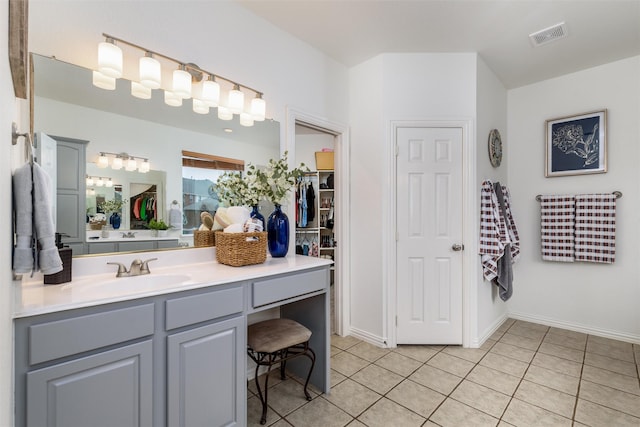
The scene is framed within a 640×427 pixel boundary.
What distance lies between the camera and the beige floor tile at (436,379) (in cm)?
204

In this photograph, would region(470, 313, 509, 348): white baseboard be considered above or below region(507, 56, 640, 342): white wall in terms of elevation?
below

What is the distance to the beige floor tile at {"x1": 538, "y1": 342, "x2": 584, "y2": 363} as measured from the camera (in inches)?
96.6

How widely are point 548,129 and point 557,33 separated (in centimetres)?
109

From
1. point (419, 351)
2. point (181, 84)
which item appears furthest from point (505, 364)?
point (181, 84)

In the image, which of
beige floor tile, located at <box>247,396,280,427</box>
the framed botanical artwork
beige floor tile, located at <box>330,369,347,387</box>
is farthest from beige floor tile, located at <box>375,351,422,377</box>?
the framed botanical artwork

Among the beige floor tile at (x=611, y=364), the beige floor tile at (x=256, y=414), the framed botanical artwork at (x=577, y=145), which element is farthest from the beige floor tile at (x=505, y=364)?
the framed botanical artwork at (x=577, y=145)

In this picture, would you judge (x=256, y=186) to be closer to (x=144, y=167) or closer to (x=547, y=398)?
(x=144, y=167)

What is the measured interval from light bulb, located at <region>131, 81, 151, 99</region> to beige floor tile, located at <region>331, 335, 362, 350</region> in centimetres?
244

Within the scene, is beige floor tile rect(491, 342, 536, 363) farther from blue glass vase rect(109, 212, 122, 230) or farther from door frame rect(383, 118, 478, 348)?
blue glass vase rect(109, 212, 122, 230)

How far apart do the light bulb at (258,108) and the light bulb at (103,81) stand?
0.81 metres

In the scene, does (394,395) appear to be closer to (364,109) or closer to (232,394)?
(232,394)

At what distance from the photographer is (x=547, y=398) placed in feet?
6.30

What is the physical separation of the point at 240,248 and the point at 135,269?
542mm

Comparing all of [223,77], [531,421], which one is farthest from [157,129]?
[531,421]
